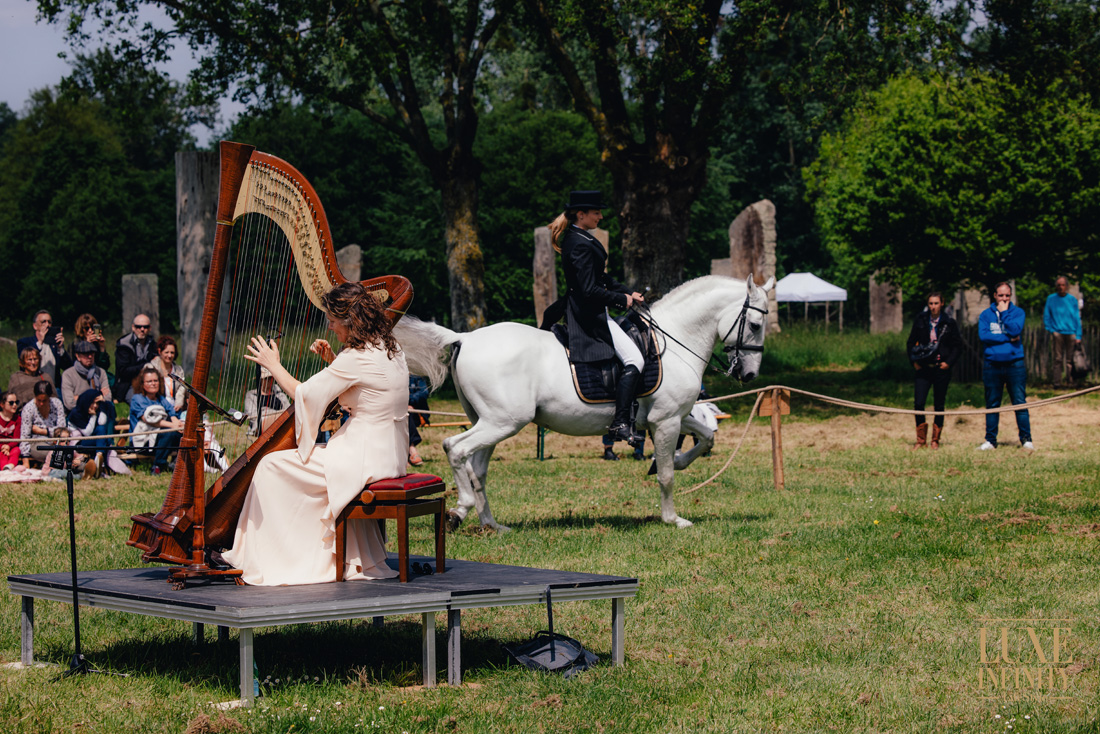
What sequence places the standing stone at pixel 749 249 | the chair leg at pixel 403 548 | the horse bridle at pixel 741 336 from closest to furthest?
the chair leg at pixel 403 548 → the horse bridle at pixel 741 336 → the standing stone at pixel 749 249

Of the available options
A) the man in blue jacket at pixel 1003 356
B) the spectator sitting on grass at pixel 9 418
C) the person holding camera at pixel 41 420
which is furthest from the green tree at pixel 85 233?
the man in blue jacket at pixel 1003 356

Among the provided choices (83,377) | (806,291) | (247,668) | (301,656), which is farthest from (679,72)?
(806,291)

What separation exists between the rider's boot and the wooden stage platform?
374 centimetres

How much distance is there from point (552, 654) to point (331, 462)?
158 centimetres

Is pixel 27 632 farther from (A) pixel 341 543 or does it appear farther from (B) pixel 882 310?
(B) pixel 882 310

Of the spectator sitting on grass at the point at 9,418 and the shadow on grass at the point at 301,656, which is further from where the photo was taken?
the spectator sitting on grass at the point at 9,418

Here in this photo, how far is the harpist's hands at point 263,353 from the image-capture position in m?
6.52

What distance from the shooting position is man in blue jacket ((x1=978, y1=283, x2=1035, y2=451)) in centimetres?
1670

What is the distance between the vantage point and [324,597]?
5855 millimetres

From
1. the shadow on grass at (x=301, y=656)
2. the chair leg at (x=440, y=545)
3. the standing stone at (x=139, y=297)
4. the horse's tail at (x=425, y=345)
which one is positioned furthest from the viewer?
the standing stone at (x=139, y=297)

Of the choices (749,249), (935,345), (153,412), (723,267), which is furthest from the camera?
(749,249)

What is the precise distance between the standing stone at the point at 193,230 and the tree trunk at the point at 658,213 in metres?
8.36

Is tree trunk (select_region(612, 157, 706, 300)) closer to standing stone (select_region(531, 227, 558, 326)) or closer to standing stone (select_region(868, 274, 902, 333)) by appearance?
standing stone (select_region(531, 227, 558, 326))

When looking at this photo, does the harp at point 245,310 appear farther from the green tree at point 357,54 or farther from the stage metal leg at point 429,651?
the green tree at point 357,54
